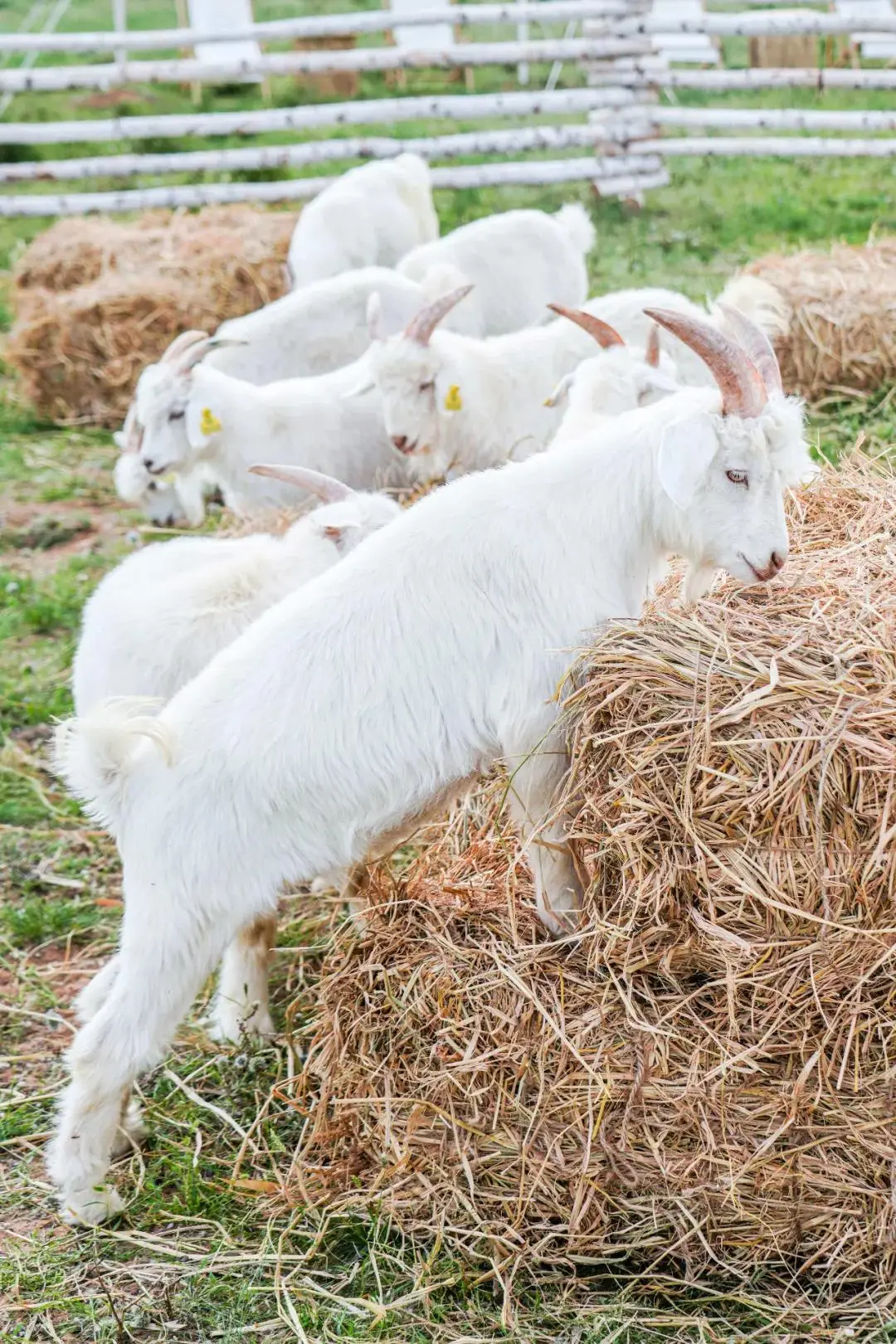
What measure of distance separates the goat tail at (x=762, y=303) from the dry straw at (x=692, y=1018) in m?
4.19

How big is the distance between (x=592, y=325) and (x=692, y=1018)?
2903 mm

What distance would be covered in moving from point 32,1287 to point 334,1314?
0.74 meters

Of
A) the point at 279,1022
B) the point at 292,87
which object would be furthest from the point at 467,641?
the point at 292,87

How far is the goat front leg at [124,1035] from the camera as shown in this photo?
3.49m

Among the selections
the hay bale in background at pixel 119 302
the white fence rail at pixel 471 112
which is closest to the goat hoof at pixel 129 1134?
the hay bale in background at pixel 119 302

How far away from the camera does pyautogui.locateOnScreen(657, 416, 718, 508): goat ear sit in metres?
3.48

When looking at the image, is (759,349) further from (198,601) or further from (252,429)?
(252,429)

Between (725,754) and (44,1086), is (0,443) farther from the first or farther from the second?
(725,754)

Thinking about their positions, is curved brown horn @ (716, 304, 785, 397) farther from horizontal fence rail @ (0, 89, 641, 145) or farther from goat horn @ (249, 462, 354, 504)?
horizontal fence rail @ (0, 89, 641, 145)

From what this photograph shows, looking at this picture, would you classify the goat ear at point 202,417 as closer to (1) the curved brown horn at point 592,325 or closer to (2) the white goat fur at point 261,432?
(2) the white goat fur at point 261,432

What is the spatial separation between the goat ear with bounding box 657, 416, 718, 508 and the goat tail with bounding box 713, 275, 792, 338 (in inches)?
159

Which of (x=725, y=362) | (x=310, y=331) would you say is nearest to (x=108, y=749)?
(x=725, y=362)

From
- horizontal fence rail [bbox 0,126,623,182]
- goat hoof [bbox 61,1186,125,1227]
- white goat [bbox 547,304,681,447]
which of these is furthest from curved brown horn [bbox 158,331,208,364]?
horizontal fence rail [bbox 0,126,623,182]

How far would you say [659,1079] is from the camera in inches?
127
